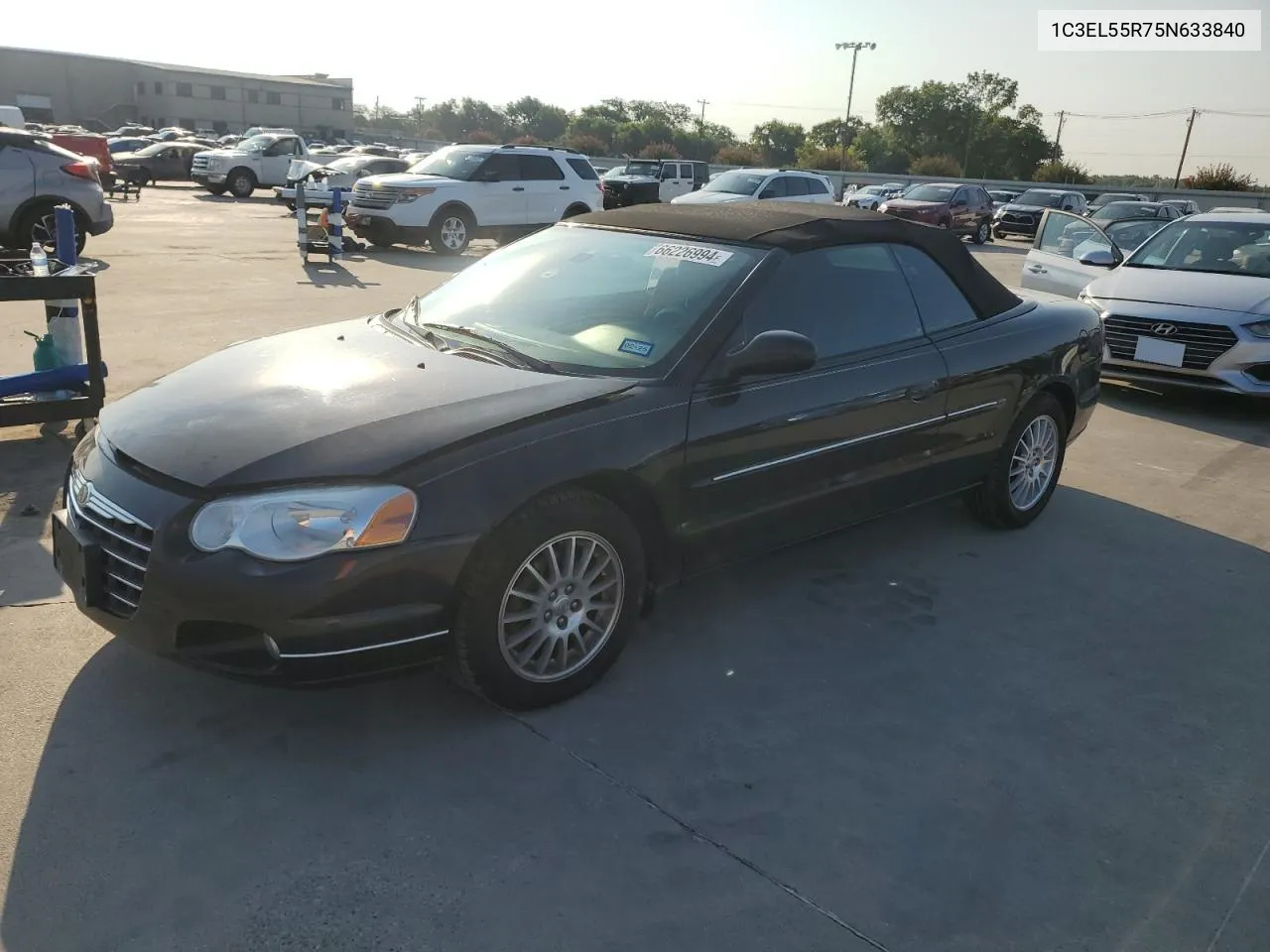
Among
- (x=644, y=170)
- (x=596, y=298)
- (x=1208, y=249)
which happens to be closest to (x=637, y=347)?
(x=596, y=298)

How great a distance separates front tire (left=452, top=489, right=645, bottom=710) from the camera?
3010 millimetres

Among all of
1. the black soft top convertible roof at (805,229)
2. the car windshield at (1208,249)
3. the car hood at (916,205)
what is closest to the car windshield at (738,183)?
the car hood at (916,205)

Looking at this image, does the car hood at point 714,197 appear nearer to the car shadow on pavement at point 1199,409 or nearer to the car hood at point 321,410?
the car shadow on pavement at point 1199,409

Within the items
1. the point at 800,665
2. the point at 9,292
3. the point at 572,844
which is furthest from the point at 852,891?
the point at 9,292

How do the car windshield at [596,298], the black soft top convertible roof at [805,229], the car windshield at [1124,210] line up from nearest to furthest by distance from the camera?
the car windshield at [596,298], the black soft top convertible roof at [805,229], the car windshield at [1124,210]

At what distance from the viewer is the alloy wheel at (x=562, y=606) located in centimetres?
314

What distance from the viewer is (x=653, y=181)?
88.4 feet

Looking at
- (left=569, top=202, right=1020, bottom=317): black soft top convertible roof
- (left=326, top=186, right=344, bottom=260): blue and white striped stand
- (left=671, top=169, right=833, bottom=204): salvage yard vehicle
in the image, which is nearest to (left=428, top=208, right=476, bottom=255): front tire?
(left=326, top=186, right=344, bottom=260): blue and white striped stand

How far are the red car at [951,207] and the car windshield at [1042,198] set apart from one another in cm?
530

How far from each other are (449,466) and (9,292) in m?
3.67

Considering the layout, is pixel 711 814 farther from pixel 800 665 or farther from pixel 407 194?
pixel 407 194

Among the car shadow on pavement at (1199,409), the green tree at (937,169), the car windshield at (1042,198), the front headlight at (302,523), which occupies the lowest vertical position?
the car shadow on pavement at (1199,409)

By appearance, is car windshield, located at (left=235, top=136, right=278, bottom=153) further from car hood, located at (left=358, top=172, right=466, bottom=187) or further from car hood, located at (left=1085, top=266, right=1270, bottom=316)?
car hood, located at (left=1085, top=266, right=1270, bottom=316)

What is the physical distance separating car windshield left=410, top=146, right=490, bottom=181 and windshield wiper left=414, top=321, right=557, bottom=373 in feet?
44.2
